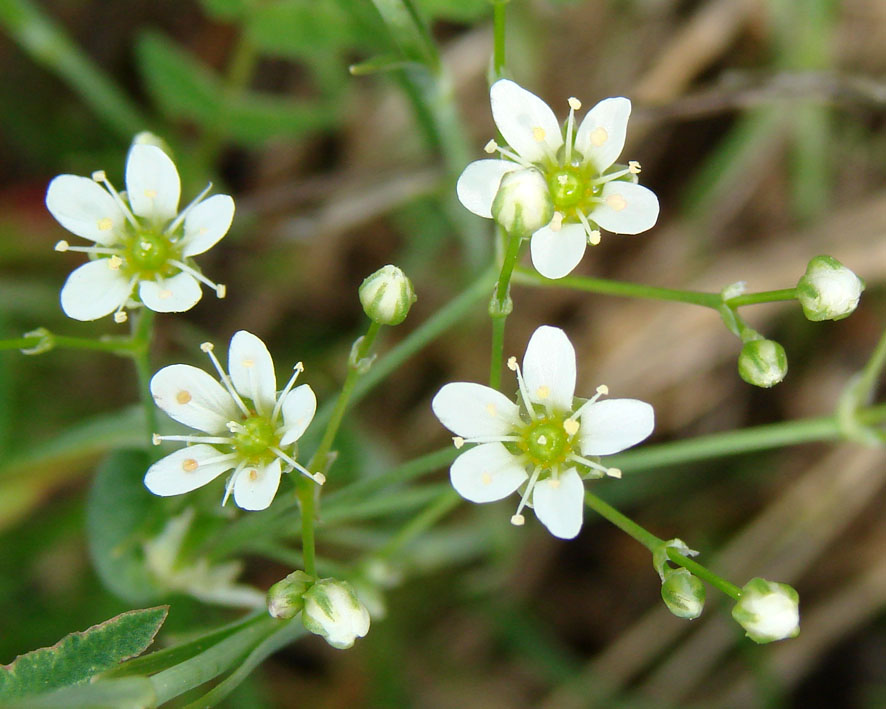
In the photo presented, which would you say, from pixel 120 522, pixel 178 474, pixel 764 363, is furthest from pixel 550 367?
pixel 120 522

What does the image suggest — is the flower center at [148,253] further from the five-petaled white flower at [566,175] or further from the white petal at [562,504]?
the white petal at [562,504]

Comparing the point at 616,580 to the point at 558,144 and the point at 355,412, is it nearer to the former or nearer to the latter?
the point at 355,412

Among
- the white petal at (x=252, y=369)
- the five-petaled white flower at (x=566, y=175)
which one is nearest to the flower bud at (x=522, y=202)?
the five-petaled white flower at (x=566, y=175)

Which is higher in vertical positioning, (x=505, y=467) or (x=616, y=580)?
(x=616, y=580)

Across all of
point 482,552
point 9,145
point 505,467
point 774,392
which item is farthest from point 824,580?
point 9,145

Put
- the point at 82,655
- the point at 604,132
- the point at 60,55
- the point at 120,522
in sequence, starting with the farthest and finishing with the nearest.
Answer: the point at 60,55, the point at 120,522, the point at 604,132, the point at 82,655

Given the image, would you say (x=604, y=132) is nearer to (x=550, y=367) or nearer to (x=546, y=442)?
(x=550, y=367)
